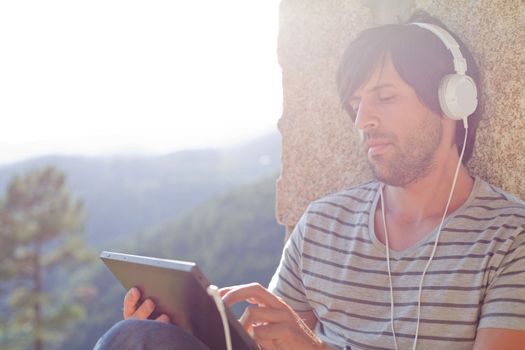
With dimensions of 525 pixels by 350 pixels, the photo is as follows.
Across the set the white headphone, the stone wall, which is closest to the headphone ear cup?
the white headphone

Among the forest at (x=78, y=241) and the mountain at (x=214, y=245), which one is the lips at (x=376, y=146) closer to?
the mountain at (x=214, y=245)

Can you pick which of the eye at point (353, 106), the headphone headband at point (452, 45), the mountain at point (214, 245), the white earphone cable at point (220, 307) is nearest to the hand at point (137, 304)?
the white earphone cable at point (220, 307)

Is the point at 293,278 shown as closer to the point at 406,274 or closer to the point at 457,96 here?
the point at 406,274

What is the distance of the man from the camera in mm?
1441

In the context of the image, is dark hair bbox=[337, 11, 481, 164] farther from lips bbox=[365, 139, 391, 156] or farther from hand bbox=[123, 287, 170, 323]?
hand bbox=[123, 287, 170, 323]

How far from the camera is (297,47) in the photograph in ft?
7.61

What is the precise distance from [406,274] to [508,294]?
0.27 metres

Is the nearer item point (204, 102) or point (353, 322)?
point (353, 322)

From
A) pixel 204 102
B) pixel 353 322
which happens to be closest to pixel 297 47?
pixel 353 322

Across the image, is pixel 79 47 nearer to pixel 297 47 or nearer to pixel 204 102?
pixel 204 102

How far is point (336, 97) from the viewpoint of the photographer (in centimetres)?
217

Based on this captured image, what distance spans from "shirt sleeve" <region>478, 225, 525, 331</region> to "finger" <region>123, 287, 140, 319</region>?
75 cm

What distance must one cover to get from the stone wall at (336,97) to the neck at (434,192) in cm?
13

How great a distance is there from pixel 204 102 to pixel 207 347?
13579mm
